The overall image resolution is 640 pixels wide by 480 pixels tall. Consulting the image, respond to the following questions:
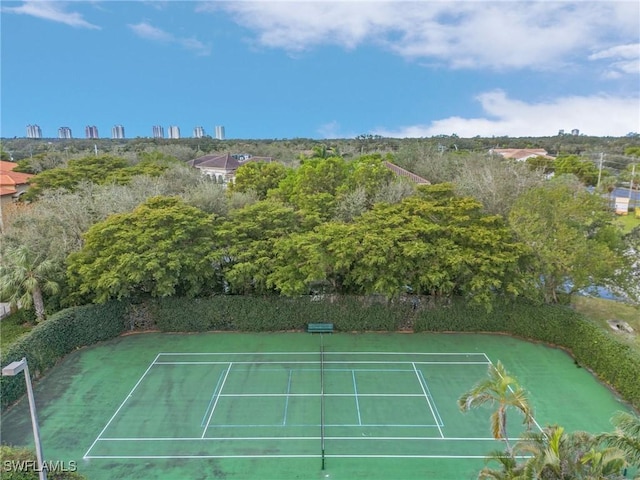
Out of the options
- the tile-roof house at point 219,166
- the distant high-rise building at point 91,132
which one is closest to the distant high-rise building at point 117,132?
the distant high-rise building at point 91,132

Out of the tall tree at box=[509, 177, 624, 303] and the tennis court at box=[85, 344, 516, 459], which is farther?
the tall tree at box=[509, 177, 624, 303]

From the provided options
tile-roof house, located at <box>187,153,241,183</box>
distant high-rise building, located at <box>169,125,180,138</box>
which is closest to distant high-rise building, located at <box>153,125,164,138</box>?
distant high-rise building, located at <box>169,125,180,138</box>

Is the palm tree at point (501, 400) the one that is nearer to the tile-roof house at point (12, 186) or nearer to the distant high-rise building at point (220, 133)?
the tile-roof house at point (12, 186)

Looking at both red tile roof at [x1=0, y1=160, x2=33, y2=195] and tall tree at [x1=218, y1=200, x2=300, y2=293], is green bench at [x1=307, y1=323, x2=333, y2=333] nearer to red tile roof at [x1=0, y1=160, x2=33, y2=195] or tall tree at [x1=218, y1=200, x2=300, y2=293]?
tall tree at [x1=218, y1=200, x2=300, y2=293]

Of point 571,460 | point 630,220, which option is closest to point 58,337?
point 571,460

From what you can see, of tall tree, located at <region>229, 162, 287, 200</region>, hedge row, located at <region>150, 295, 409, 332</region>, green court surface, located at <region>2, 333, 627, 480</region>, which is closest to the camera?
green court surface, located at <region>2, 333, 627, 480</region>

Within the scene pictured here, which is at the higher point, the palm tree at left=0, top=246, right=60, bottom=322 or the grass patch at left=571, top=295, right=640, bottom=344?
the palm tree at left=0, top=246, right=60, bottom=322

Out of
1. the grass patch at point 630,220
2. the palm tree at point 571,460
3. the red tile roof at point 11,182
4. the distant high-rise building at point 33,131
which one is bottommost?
the grass patch at point 630,220

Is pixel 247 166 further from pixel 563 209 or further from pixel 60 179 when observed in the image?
pixel 563 209
